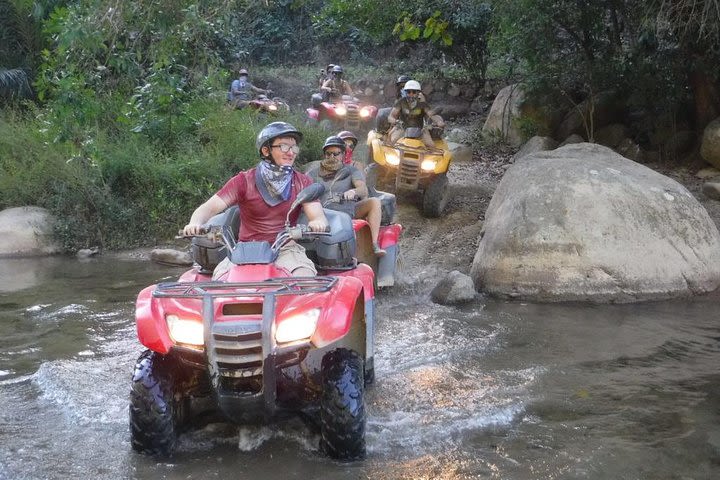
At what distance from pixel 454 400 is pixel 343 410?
1367 millimetres

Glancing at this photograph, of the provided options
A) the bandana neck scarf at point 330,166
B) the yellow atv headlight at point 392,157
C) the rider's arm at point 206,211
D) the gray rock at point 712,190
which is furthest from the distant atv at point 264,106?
the rider's arm at point 206,211

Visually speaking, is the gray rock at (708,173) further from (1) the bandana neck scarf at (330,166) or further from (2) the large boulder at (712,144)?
(1) the bandana neck scarf at (330,166)

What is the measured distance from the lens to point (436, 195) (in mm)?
10328

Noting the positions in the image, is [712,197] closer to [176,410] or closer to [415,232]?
[415,232]

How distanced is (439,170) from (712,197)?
12.0 ft

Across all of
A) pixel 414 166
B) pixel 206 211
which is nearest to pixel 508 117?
pixel 414 166

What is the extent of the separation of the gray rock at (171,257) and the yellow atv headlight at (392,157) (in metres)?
2.86

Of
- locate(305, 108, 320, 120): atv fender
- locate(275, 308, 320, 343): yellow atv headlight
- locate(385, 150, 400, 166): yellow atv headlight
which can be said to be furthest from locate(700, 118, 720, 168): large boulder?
locate(275, 308, 320, 343): yellow atv headlight

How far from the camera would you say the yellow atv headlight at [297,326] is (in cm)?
362

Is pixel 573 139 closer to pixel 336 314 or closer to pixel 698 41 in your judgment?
pixel 698 41

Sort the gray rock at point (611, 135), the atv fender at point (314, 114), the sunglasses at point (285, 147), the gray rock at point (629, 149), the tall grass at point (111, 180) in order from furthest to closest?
the atv fender at point (314, 114)
the gray rock at point (611, 135)
the gray rock at point (629, 149)
the tall grass at point (111, 180)
the sunglasses at point (285, 147)

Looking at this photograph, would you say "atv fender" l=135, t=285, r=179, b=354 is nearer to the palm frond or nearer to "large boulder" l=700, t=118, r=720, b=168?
"large boulder" l=700, t=118, r=720, b=168

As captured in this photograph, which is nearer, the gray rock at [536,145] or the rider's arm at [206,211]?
the rider's arm at [206,211]

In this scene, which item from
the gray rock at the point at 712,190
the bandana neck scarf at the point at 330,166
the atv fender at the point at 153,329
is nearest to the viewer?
the atv fender at the point at 153,329
